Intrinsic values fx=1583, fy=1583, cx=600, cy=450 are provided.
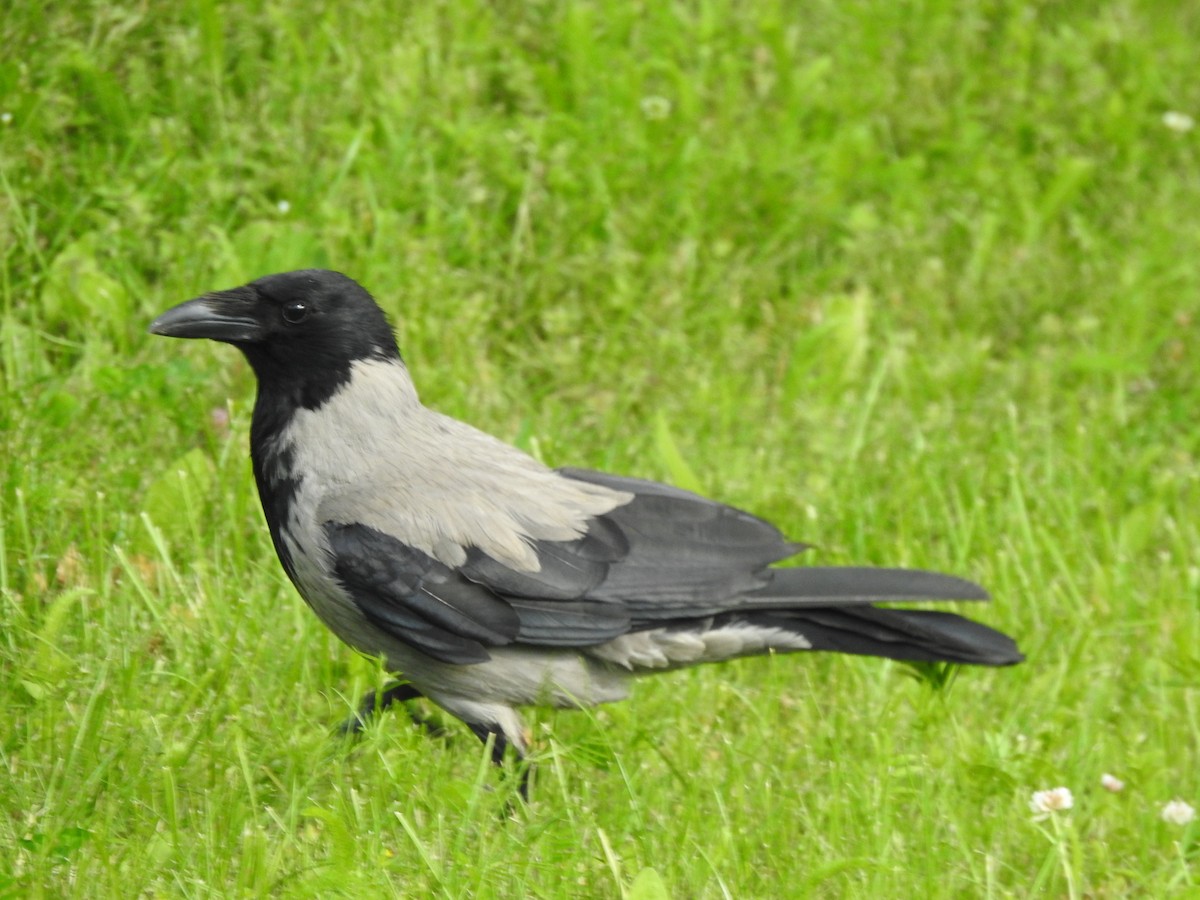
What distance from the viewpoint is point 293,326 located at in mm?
3959

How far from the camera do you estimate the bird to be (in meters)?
3.79

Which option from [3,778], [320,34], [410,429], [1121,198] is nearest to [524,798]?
[410,429]

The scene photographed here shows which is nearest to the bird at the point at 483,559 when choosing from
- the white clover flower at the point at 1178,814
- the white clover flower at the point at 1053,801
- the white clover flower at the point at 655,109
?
the white clover flower at the point at 1053,801

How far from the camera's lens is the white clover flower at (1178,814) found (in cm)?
414

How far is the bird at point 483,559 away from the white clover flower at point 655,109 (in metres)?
2.79

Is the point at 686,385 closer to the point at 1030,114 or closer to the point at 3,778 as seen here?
the point at 1030,114

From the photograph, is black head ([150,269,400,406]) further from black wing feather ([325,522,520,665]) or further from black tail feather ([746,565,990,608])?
black tail feather ([746,565,990,608])

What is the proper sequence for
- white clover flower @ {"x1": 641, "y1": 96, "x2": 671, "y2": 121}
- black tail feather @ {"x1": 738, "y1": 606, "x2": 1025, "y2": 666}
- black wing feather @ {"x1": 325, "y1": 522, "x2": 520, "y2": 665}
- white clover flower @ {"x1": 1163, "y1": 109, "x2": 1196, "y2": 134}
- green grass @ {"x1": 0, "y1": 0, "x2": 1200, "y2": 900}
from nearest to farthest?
green grass @ {"x1": 0, "y1": 0, "x2": 1200, "y2": 900} → black wing feather @ {"x1": 325, "y1": 522, "x2": 520, "y2": 665} → black tail feather @ {"x1": 738, "y1": 606, "x2": 1025, "y2": 666} → white clover flower @ {"x1": 641, "y1": 96, "x2": 671, "y2": 121} → white clover flower @ {"x1": 1163, "y1": 109, "x2": 1196, "y2": 134}

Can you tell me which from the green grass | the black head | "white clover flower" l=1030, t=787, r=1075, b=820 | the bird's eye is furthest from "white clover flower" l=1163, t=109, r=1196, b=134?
the bird's eye

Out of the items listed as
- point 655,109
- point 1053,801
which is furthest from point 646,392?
point 1053,801

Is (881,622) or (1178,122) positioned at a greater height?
(1178,122)

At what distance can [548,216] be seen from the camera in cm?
619

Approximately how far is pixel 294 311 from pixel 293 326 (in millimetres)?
38

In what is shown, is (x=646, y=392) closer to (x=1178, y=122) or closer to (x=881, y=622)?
(x=881, y=622)
